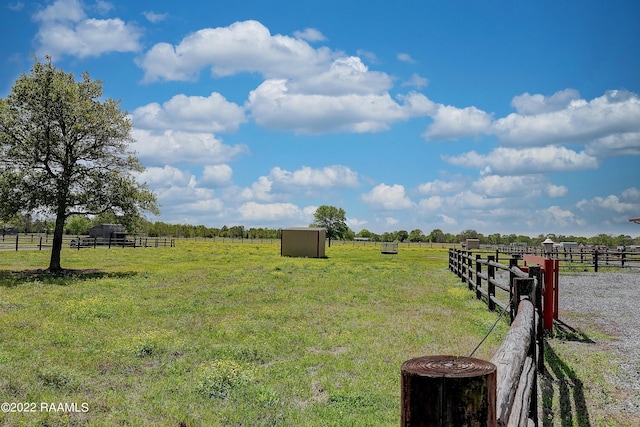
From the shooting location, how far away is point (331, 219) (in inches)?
4582

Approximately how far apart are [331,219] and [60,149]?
92.5 m

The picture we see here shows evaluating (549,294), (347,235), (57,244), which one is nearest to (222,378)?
(549,294)

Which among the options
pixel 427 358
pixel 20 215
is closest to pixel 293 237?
pixel 20 215

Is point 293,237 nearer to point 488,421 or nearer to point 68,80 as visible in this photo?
point 68,80

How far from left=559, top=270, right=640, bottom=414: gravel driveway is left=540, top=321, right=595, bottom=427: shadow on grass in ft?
1.61

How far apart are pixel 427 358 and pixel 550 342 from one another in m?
8.24

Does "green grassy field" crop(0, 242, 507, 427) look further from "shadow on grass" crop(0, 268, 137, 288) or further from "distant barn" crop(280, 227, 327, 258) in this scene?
"distant barn" crop(280, 227, 327, 258)

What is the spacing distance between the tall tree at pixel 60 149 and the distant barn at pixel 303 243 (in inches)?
746

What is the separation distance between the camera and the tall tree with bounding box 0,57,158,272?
24250 millimetres

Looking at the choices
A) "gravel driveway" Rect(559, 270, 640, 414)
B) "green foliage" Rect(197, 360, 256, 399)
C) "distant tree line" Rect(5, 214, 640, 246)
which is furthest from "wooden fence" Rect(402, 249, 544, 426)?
"distant tree line" Rect(5, 214, 640, 246)

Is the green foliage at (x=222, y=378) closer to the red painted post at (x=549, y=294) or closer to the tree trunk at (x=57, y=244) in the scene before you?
the red painted post at (x=549, y=294)

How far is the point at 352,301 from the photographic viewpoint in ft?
46.9

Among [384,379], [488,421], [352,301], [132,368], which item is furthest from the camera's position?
[352,301]

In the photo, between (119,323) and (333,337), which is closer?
(333,337)
